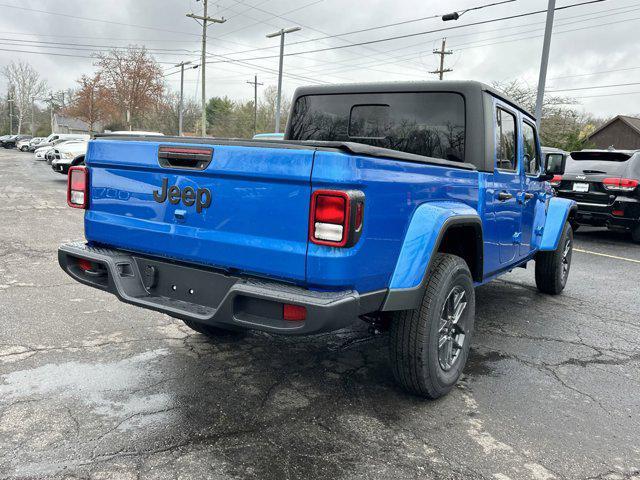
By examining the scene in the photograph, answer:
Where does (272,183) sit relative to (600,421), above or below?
above

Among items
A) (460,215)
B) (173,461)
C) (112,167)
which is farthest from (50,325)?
(460,215)

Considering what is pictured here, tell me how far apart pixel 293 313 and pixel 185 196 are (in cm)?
→ 91

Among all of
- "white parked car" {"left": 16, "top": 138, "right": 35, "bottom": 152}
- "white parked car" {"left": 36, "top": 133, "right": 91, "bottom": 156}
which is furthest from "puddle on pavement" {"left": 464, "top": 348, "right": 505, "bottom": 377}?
"white parked car" {"left": 16, "top": 138, "right": 35, "bottom": 152}

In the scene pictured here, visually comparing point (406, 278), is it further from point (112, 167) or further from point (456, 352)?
point (112, 167)

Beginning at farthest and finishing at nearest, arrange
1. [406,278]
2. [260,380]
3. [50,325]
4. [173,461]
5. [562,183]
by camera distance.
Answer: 1. [562,183]
2. [50,325]
3. [260,380]
4. [406,278]
5. [173,461]

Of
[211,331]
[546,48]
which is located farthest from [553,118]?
[211,331]

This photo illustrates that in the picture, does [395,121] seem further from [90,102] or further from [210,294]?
[90,102]

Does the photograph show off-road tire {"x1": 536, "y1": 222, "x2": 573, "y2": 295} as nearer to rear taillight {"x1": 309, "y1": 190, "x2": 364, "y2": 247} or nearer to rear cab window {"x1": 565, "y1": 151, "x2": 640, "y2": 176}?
rear taillight {"x1": 309, "y1": 190, "x2": 364, "y2": 247}

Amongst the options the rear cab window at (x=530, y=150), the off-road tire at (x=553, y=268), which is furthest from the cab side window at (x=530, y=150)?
the off-road tire at (x=553, y=268)

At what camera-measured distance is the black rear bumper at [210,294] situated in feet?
8.10

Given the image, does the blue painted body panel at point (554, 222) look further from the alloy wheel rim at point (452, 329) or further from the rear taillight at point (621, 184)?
the rear taillight at point (621, 184)

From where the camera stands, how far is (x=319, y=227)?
245 cm

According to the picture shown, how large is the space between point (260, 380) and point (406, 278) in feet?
4.17

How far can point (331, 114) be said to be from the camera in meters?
4.56
